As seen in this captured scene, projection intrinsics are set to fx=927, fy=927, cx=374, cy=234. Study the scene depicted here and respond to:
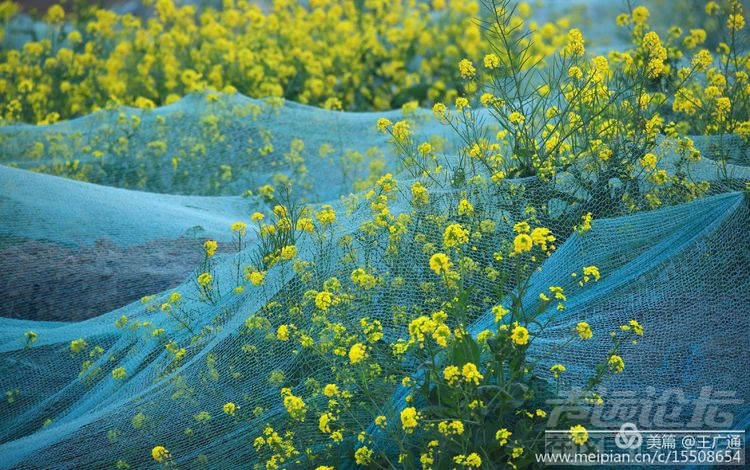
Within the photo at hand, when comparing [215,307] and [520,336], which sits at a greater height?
[520,336]

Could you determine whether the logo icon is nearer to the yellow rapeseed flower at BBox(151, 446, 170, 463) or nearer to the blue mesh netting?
the blue mesh netting

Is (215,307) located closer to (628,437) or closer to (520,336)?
(520,336)

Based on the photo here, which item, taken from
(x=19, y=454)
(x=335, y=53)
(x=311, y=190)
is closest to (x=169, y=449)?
(x=19, y=454)

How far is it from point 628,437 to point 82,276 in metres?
2.41

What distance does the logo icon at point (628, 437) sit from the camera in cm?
253

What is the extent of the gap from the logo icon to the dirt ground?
2086 millimetres

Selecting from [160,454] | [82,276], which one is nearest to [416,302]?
[160,454]

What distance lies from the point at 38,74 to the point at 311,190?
118 inches

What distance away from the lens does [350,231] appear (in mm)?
3355

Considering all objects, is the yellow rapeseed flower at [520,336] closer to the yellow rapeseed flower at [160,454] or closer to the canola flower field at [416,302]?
the canola flower field at [416,302]

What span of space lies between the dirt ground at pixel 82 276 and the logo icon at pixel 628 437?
2.09 metres

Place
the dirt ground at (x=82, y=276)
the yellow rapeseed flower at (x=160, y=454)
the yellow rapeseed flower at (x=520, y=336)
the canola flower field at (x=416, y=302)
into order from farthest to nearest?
1. the dirt ground at (x=82, y=276)
2. the yellow rapeseed flower at (x=160, y=454)
3. the canola flower field at (x=416, y=302)
4. the yellow rapeseed flower at (x=520, y=336)

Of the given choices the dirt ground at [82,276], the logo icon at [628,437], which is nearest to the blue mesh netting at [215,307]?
the dirt ground at [82,276]

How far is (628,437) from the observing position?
8.32ft
